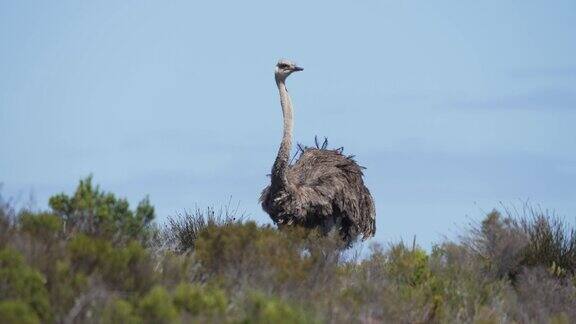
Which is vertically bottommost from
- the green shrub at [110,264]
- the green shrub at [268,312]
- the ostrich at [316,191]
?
the green shrub at [268,312]

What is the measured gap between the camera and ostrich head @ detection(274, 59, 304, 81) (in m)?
17.1

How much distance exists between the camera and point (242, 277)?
10.2 metres

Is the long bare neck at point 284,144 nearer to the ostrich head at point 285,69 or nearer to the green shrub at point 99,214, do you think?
the ostrich head at point 285,69

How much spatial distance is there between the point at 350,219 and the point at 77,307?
8.81m

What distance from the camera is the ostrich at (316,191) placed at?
1609 cm

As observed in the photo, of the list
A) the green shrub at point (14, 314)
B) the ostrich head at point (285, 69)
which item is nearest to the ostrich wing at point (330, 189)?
the ostrich head at point (285, 69)

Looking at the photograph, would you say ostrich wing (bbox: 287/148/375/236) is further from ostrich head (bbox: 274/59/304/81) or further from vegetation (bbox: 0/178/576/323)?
vegetation (bbox: 0/178/576/323)

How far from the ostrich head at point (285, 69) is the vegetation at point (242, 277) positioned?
11.3 ft

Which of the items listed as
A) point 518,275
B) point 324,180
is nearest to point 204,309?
point 518,275

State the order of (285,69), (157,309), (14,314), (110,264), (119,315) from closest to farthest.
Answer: (14,314), (119,315), (157,309), (110,264), (285,69)

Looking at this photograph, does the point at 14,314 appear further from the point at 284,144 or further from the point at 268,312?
the point at 284,144

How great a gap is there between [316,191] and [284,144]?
655 mm

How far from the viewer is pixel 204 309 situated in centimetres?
846

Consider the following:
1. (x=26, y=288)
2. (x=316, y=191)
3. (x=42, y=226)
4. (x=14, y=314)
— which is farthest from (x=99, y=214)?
(x=316, y=191)
